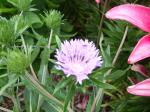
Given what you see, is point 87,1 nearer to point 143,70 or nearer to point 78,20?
point 78,20

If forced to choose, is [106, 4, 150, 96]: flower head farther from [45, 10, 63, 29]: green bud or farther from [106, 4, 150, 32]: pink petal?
[45, 10, 63, 29]: green bud

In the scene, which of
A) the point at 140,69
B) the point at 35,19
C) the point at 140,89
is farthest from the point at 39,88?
the point at 35,19

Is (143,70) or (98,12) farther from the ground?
(98,12)

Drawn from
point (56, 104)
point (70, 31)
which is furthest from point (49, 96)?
point (70, 31)

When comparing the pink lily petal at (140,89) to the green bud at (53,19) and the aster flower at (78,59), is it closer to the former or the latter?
the aster flower at (78,59)

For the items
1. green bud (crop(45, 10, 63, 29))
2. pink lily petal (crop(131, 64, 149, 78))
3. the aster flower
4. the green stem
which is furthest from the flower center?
pink lily petal (crop(131, 64, 149, 78))

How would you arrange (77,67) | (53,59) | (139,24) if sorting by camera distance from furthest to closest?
(53,59), (139,24), (77,67)

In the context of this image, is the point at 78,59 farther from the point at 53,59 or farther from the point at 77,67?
the point at 53,59
